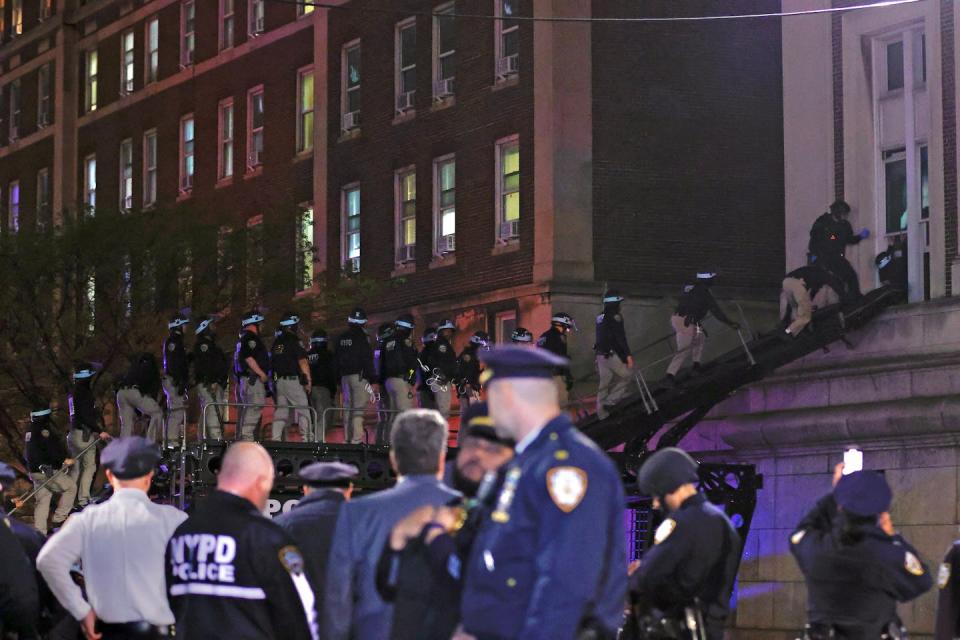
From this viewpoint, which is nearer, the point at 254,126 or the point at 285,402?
the point at 285,402

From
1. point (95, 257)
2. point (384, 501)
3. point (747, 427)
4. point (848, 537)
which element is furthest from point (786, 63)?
point (384, 501)

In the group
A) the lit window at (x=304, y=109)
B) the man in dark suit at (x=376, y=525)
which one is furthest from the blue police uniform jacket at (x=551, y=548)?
the lit window at (x=304, y=109)

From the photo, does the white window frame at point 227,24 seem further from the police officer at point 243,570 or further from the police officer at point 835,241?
the police officer at point 243,570

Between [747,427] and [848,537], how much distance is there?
19.1 meters

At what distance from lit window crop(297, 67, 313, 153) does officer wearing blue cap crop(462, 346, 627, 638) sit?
39.0 m

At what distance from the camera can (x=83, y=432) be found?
29547mm

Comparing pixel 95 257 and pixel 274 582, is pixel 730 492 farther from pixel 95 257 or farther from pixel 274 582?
pixel 95 257

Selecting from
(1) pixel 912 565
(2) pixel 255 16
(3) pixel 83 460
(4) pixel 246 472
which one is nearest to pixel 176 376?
(3) pixel 83 460

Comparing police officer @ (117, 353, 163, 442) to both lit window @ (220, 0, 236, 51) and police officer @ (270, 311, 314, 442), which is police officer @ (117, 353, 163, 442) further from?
lit window @ (220, 0, 236, 51)

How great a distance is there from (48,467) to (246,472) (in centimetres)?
2103

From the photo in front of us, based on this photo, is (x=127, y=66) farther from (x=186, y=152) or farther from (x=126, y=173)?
(x=186, y=152)

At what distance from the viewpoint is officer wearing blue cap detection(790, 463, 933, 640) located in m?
10.6

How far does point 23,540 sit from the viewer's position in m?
11.9

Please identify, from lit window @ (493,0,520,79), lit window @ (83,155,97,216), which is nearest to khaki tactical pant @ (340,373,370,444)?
lit window @ (493,0,520,79)
